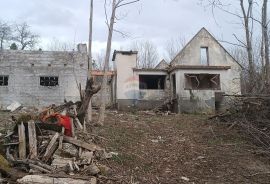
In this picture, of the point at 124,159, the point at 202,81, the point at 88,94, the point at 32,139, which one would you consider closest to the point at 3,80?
the point at 202,81

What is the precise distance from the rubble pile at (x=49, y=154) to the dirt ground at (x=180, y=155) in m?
0.71

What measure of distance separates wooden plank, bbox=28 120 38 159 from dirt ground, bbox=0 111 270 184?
A: 2006mm

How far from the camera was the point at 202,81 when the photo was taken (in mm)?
29312

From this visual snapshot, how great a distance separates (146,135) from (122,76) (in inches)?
515

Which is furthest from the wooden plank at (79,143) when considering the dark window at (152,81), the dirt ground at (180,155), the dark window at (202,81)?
the dark window at (152,81)

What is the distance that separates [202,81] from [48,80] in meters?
10.8

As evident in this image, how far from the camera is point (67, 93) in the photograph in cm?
2542

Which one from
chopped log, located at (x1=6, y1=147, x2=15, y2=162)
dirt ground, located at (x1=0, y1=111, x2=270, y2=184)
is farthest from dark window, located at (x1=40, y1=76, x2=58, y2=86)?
chopped log, located at (x1=6, y1=147, x2=15, y2=162)

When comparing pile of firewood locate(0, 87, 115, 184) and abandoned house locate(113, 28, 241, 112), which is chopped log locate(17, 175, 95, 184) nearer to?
pile of firewood locate(0, 87, 115, 184)

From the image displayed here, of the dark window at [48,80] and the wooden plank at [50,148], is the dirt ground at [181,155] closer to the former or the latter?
the wooden plank at [50,148]

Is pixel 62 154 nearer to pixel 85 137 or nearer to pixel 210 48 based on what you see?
pixel 85 137

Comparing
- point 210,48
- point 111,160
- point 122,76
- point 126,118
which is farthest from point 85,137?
point 210,48

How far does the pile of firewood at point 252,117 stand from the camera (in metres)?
13.9

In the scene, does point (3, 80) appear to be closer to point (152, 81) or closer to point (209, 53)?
point (152, 81)
